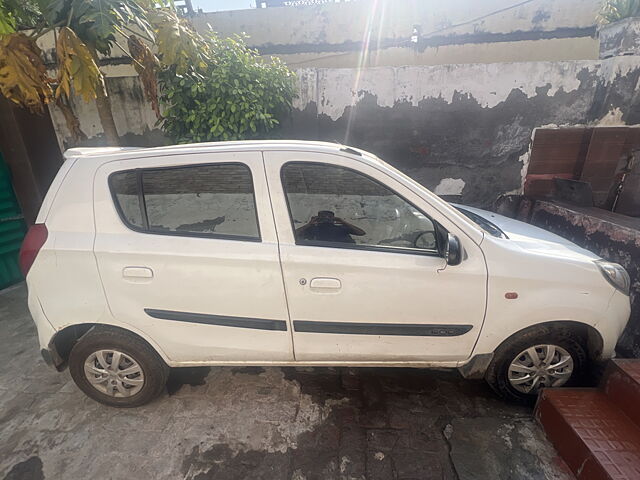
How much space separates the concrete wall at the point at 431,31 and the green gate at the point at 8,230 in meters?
6.63

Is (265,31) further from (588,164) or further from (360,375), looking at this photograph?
(360,375)

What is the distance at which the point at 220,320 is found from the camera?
210 centimetres

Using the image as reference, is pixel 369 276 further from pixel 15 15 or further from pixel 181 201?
pixel 15 15

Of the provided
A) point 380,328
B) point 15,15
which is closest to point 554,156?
point 380,328

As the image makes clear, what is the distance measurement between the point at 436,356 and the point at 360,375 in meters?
0.72

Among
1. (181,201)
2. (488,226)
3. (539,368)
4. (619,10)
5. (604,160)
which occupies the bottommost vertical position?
(539,368)

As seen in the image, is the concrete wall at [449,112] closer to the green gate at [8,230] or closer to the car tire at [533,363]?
the green gate at [8,230]

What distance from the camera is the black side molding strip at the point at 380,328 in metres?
2.09

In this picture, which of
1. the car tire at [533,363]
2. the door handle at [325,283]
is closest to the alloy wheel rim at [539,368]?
the car tire at [533,363]

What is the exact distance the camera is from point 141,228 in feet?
6.59

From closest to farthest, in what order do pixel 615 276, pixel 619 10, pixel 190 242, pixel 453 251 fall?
pixel 453 251
pixel 190 242
pixel 615 276
pixel 619 10

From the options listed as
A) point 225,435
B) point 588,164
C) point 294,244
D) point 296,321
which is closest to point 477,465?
point 296,321

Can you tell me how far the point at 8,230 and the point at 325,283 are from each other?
15.9ft

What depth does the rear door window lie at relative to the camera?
201 centimetres
